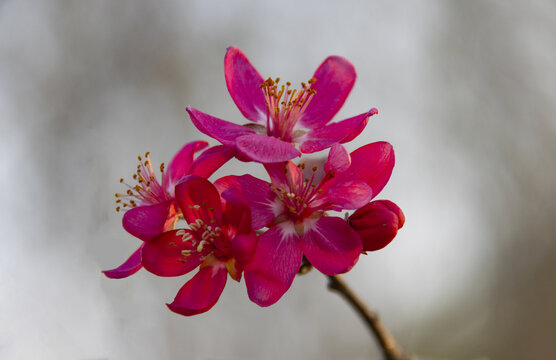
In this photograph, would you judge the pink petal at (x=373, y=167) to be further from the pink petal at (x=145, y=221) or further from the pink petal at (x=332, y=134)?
the pink petal at (x=145, y=221)

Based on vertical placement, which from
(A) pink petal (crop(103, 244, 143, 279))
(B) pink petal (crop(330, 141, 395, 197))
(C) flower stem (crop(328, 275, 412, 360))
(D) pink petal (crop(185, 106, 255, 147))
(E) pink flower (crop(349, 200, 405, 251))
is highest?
(D) pink petal (crop(185, 106, 255, 147))

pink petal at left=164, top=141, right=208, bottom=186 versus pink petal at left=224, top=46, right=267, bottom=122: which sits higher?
pink petal at left=224, top=46, right=267, bottom=122

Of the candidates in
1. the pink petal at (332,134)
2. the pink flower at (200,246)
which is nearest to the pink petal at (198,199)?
the pink flower at (200,246)

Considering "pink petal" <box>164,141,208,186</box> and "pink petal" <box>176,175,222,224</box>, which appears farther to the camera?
"pink petal" <box>164,141,208,186</box>

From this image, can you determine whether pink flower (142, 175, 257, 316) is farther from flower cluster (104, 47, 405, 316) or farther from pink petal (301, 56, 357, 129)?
pink petal (301, 56, 357, 129)

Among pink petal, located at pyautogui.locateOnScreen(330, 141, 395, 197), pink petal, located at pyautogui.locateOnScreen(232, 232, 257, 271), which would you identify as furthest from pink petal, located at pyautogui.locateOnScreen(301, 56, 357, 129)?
pink petal, located at pyautogui.locateOnScreen(232, 232, 257, 271)

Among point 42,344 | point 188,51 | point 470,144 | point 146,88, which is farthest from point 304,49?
point 42,344

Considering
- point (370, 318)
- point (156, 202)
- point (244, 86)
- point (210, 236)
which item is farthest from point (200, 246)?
point (370, 318)

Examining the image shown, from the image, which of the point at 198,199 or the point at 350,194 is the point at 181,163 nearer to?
the point at 198,199
